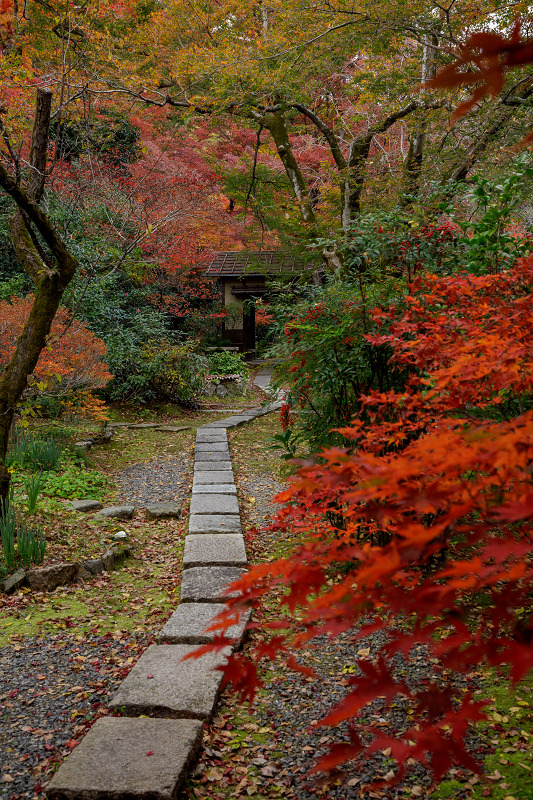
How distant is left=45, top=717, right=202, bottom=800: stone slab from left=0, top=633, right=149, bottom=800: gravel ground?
17 cm

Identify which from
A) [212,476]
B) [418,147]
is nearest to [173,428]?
[212,476]

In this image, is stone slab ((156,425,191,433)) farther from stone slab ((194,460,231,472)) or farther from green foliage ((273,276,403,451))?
green foliage ((273,276,403,451))

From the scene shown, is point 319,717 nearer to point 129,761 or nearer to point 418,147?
point 129,761

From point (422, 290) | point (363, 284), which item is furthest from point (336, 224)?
point (422, 290)

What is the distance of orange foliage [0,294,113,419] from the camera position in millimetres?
7367

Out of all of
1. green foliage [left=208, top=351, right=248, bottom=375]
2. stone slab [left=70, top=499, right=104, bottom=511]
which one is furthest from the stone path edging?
green foliage [left=208, top=351, right=248, bottom=375]

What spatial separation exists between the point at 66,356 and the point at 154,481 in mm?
2109

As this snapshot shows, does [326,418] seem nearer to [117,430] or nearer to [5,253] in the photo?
[117,430]

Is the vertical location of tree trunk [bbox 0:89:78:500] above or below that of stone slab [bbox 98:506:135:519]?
above

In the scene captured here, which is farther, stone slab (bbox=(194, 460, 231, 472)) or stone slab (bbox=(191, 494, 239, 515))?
stone slab (bbox=(194, 460, 231, 472))

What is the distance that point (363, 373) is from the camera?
410cm

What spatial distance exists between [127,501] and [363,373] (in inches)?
133

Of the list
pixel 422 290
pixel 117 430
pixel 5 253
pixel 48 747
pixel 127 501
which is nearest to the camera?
pixel 48 747

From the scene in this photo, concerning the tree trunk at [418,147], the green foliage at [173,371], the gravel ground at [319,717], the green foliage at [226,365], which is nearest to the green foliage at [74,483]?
the gravel ground at [319,717]
